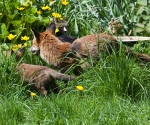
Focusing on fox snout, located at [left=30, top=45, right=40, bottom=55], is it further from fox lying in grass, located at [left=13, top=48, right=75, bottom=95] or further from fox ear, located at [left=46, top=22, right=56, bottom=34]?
fox lying in grass, located at [left=13, top=48, right=75, bottom=95]

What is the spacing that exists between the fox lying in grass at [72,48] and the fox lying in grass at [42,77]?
0.44m

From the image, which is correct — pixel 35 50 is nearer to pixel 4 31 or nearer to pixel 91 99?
pixel 4 31

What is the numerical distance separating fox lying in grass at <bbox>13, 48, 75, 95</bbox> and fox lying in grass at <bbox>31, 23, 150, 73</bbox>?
436 millimetres

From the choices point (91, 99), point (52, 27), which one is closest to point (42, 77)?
point (91, 99)

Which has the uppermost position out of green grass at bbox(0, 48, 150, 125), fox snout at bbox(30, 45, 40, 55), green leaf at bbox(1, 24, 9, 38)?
green leaf at bbox(1, 24, 9, 38)

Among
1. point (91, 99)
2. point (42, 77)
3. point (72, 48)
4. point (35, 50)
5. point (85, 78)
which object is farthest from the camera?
point (35, 50)

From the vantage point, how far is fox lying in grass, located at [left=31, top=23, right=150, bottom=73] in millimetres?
7203

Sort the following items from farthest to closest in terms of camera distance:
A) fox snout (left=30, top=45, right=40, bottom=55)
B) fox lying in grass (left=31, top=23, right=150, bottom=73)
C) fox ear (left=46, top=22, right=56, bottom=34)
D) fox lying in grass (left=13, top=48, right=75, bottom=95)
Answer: fox ear (left=46, top=22, right=56, bottom=34)
fox snout (left=30, top=45, right=40, bottom=55)
fox lying in grass (left=31, top=23, right=150, bottom=73)
fox lying in grass (left=13, top=48, right=75, bottom=95)

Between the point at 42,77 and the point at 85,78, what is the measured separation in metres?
0.53

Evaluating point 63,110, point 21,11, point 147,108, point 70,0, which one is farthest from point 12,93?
point 70,0

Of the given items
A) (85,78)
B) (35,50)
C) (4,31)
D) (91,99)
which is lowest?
(91,99)

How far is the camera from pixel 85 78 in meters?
6.83

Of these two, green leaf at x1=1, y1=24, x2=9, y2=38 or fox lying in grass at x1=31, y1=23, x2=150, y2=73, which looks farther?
green leaf at x1=1, y1=24, x2=9, y2=38

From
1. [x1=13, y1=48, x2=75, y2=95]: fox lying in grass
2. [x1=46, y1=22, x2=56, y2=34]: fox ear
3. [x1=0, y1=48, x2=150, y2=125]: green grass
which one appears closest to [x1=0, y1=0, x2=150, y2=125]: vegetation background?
[x1=0, y1=48, x2=150, y2=125]: green grass
